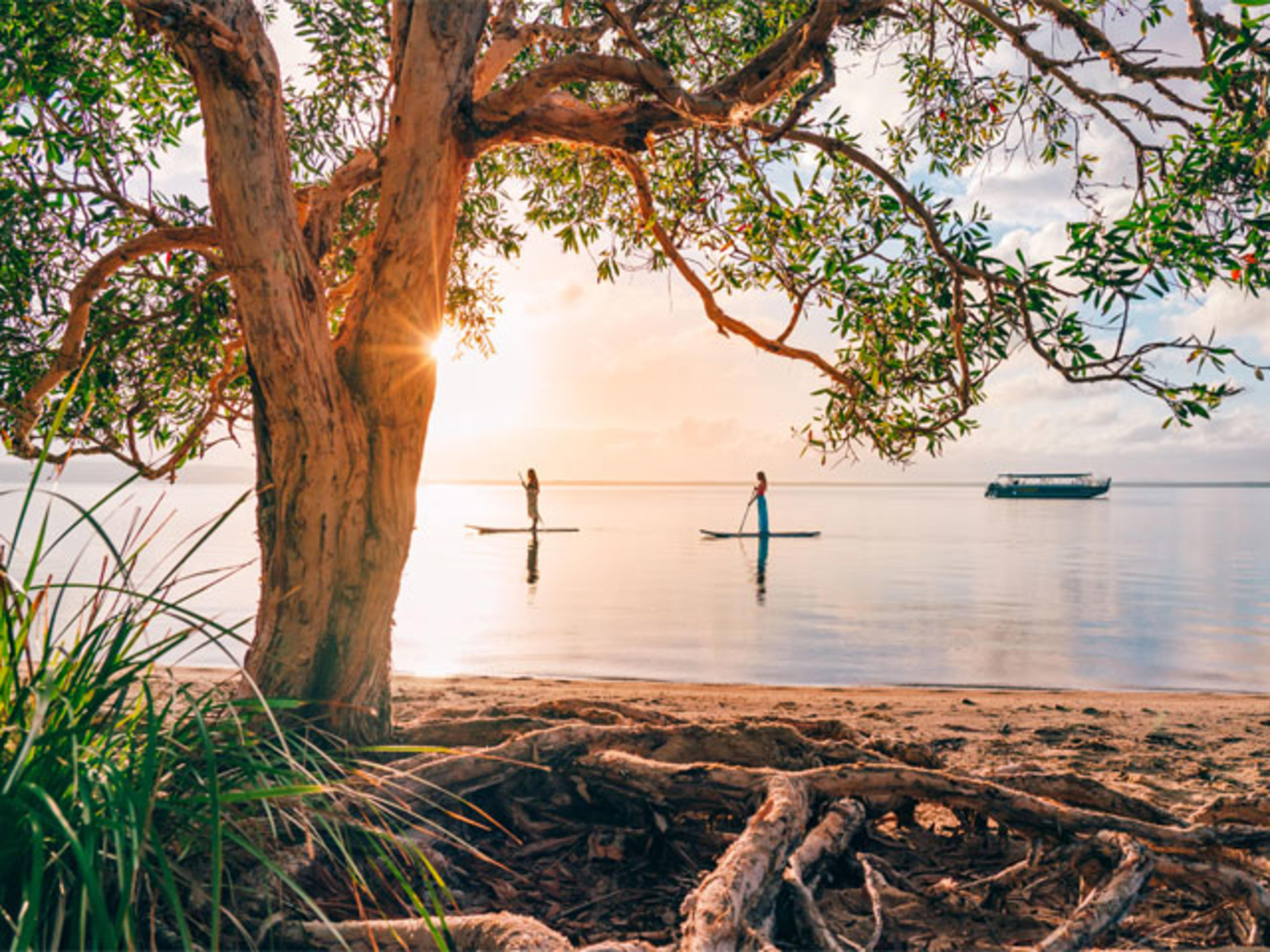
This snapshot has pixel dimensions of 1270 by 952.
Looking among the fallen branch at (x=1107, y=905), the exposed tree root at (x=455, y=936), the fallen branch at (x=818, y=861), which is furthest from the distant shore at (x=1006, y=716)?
the exposed tree root at (x=455, y=936)

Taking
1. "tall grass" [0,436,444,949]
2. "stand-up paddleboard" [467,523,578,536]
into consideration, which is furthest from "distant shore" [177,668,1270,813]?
"stand-up paddleboard" [467,523,578,536]

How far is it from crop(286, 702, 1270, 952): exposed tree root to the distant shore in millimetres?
917

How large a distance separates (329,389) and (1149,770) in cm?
659

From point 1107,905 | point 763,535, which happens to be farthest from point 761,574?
point 1107,905

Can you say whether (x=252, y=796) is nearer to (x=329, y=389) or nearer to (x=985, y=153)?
(x=329, y=389)

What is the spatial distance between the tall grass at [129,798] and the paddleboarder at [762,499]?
2604cm

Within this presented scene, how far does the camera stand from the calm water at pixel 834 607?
1393cm

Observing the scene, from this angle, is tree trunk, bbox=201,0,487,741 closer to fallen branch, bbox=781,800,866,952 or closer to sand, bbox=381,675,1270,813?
sand, bbox=381,675,1270,813

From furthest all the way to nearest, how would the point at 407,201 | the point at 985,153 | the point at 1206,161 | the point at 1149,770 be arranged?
the point at 985,153 < the point at 1149,770 < the point at 407,201 < the point at 1206,161

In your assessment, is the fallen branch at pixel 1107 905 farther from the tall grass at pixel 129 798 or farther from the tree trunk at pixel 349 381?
the tree trunk at pixel 349 381

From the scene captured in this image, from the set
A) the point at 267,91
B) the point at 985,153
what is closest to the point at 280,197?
the point at 267,91

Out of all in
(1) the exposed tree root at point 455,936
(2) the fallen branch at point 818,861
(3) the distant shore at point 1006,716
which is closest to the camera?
(1) the exposed tree root at point 455,936

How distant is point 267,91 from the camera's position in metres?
4.65

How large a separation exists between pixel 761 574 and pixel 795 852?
23.3m
